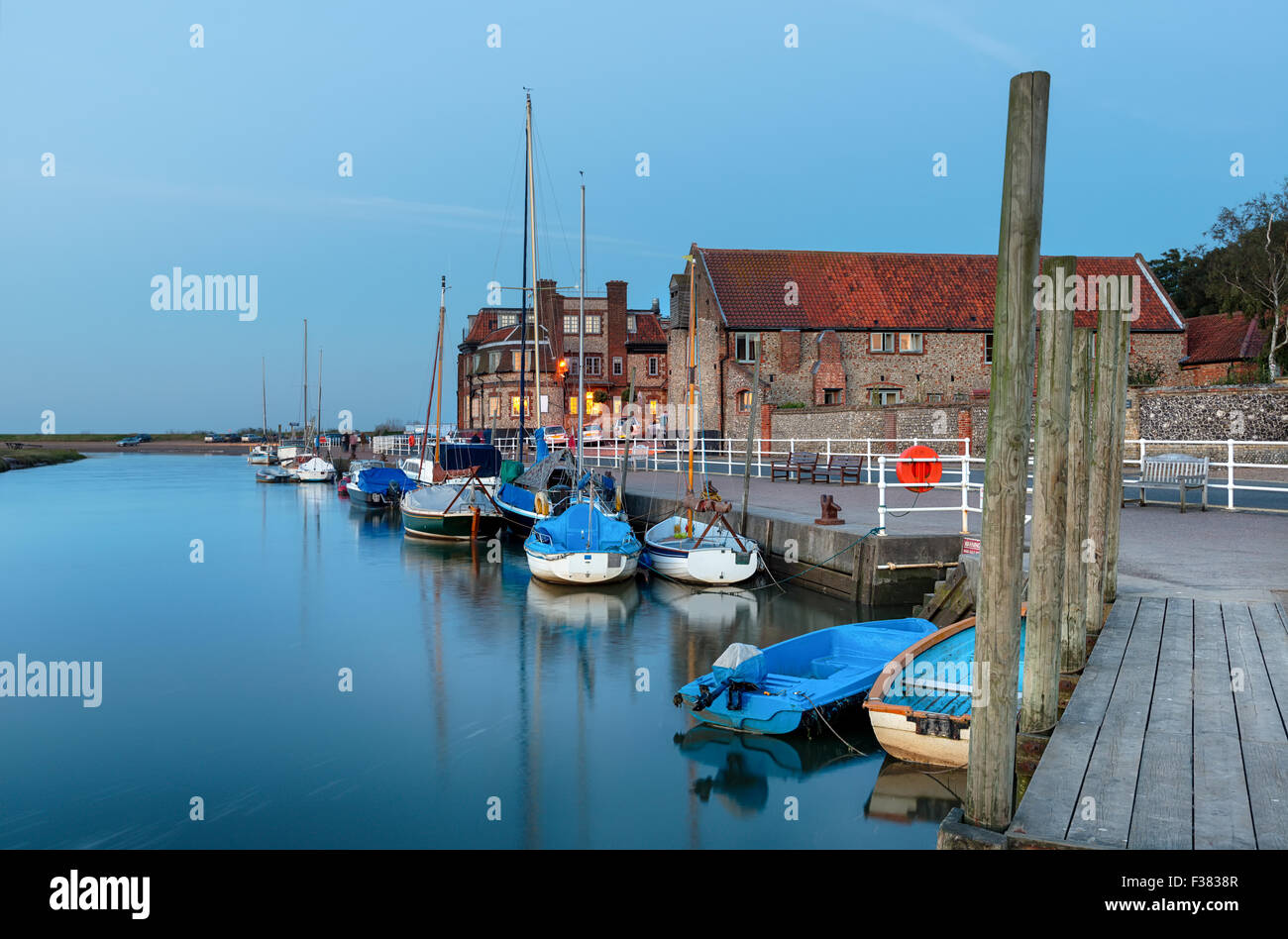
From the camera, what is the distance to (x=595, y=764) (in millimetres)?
10898

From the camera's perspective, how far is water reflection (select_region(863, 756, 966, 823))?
29.7 feet

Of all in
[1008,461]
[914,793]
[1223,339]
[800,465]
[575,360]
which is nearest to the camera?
[1008,461]

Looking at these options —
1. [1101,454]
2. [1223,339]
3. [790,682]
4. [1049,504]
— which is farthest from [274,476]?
[1049,504]

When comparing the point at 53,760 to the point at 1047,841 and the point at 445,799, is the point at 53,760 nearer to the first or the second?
the point at 445,799

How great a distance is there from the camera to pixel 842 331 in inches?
1882

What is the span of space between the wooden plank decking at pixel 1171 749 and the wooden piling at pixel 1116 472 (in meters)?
1.33

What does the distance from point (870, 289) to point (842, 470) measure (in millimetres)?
21482

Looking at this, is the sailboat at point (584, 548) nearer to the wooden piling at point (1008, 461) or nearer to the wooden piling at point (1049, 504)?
the wooden piling at point (1049, 504)

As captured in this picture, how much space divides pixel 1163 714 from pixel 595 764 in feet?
19.5

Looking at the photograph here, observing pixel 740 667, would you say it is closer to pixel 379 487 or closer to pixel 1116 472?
pixel 1116 472

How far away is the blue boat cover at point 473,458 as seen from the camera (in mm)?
42000

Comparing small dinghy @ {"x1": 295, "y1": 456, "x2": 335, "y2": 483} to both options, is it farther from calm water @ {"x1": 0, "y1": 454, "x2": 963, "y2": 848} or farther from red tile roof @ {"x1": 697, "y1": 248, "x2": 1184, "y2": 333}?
calm water @ {"x1": 0, "y1": 454, "x2": 963, "y2": 848}

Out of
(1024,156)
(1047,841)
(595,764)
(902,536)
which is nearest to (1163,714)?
(1047,841)

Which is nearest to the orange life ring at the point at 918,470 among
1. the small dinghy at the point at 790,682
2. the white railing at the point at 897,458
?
the white railing at the point at 897,458
